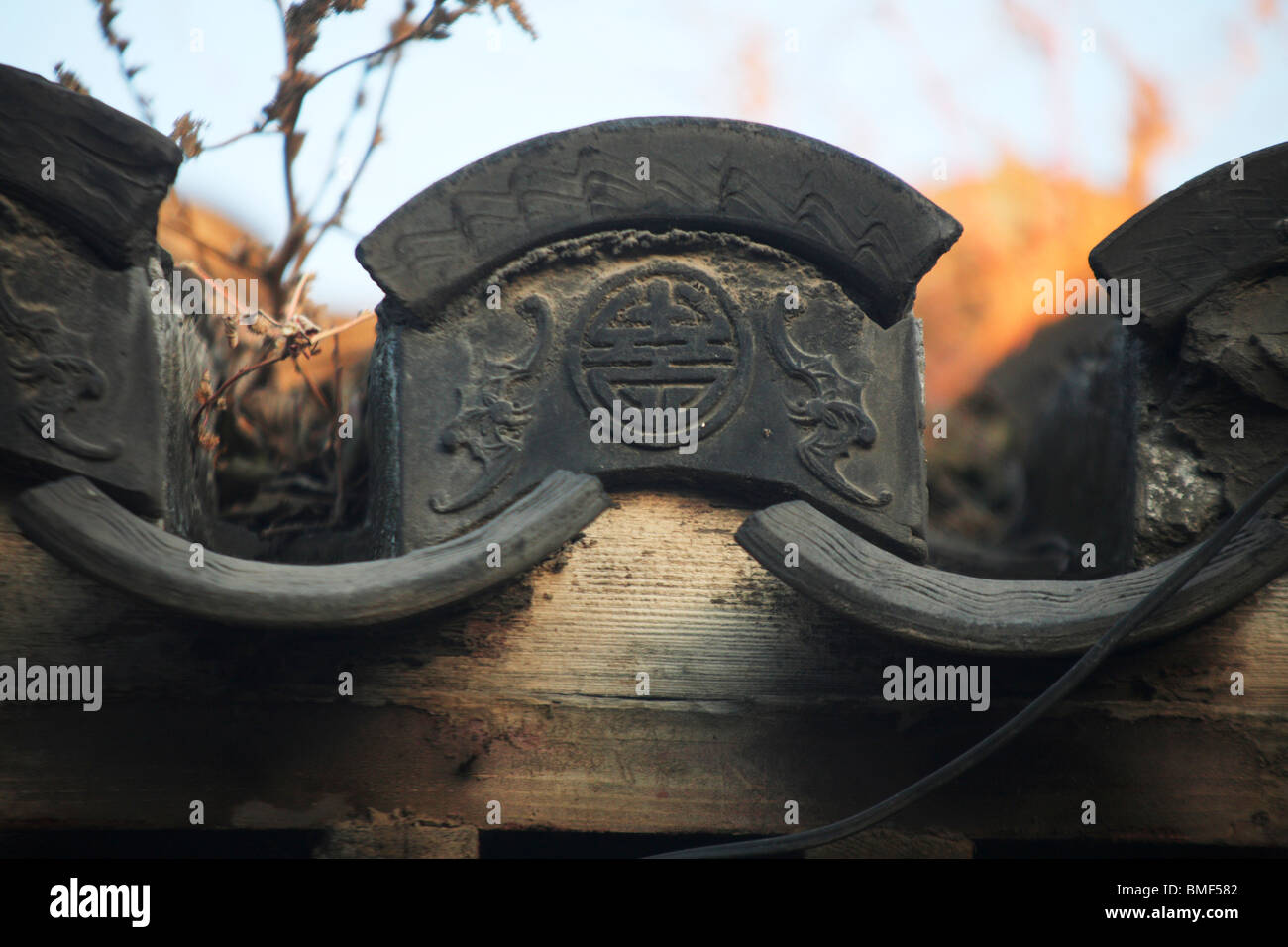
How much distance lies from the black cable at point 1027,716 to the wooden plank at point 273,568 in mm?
490

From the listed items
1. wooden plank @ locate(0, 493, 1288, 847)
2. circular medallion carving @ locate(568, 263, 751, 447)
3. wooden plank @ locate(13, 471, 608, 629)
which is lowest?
wooden plank @ locate(0, 493, 1288, 847)

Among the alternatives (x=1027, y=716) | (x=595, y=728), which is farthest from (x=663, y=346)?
(x=1027, y=716)

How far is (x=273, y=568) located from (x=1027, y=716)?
1.12 m

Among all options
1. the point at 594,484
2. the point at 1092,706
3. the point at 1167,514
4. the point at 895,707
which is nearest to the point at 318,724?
the point at 594,484

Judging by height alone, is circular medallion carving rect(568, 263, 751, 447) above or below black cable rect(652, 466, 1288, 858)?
above

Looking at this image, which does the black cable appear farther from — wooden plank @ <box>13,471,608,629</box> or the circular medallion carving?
the circular medallion carving

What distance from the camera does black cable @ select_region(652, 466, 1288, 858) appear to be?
4.91 feet

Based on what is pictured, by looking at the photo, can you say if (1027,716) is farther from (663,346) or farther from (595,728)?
(663,346)

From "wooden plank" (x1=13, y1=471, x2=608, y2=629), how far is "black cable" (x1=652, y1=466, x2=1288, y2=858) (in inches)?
19.3

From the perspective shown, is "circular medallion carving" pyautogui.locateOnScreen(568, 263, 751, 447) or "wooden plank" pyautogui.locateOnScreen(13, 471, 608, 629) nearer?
"wooden plank" pyautogui.locateOnScreen(13, 471, 608, 629)

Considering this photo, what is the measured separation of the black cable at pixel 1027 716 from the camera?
150cm

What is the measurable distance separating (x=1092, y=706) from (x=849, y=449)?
561 mm

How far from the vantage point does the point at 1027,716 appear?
1.52 m

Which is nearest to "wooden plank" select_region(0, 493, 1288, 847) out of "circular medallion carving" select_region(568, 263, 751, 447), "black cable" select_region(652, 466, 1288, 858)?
"black cable" select_region(652, 466, 1288, 858)
